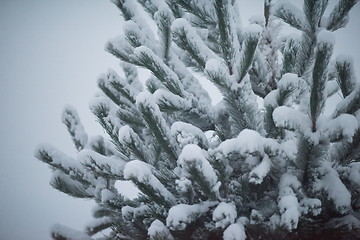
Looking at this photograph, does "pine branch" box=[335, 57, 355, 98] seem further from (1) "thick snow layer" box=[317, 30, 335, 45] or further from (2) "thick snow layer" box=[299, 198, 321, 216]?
(2) "thick snow layer" box=[299, 198, 321, 216]

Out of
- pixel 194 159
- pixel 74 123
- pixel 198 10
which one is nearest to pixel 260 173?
pixel 194 159

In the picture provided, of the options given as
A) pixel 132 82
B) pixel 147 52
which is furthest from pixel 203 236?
pixel 132 82

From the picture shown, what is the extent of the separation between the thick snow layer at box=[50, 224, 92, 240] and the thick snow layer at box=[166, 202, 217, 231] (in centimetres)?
80

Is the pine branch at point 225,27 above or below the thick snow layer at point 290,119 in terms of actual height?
above

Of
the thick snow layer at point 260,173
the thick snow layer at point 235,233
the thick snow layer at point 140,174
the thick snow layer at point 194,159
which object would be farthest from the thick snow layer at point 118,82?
the thick snow layer at point 235,233

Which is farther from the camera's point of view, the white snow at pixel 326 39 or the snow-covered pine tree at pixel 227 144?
the snow-covered pine tree at pixel 227 144

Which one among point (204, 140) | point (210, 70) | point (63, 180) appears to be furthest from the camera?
point (63, 180)

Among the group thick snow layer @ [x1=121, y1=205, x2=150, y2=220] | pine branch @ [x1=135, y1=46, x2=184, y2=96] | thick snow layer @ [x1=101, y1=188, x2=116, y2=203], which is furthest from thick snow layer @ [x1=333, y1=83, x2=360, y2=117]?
thick snow layer @ [x1=101, y1=188, x2=116, y2=203]

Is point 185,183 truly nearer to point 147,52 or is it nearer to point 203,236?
point 203,236

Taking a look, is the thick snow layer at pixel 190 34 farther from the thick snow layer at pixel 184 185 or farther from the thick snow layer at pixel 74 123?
the thick snow layer at pixel 74 123

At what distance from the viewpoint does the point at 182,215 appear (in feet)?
4.33

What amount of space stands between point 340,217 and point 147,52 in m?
1.56

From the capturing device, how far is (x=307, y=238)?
5.09 ft

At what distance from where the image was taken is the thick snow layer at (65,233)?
168 cm
